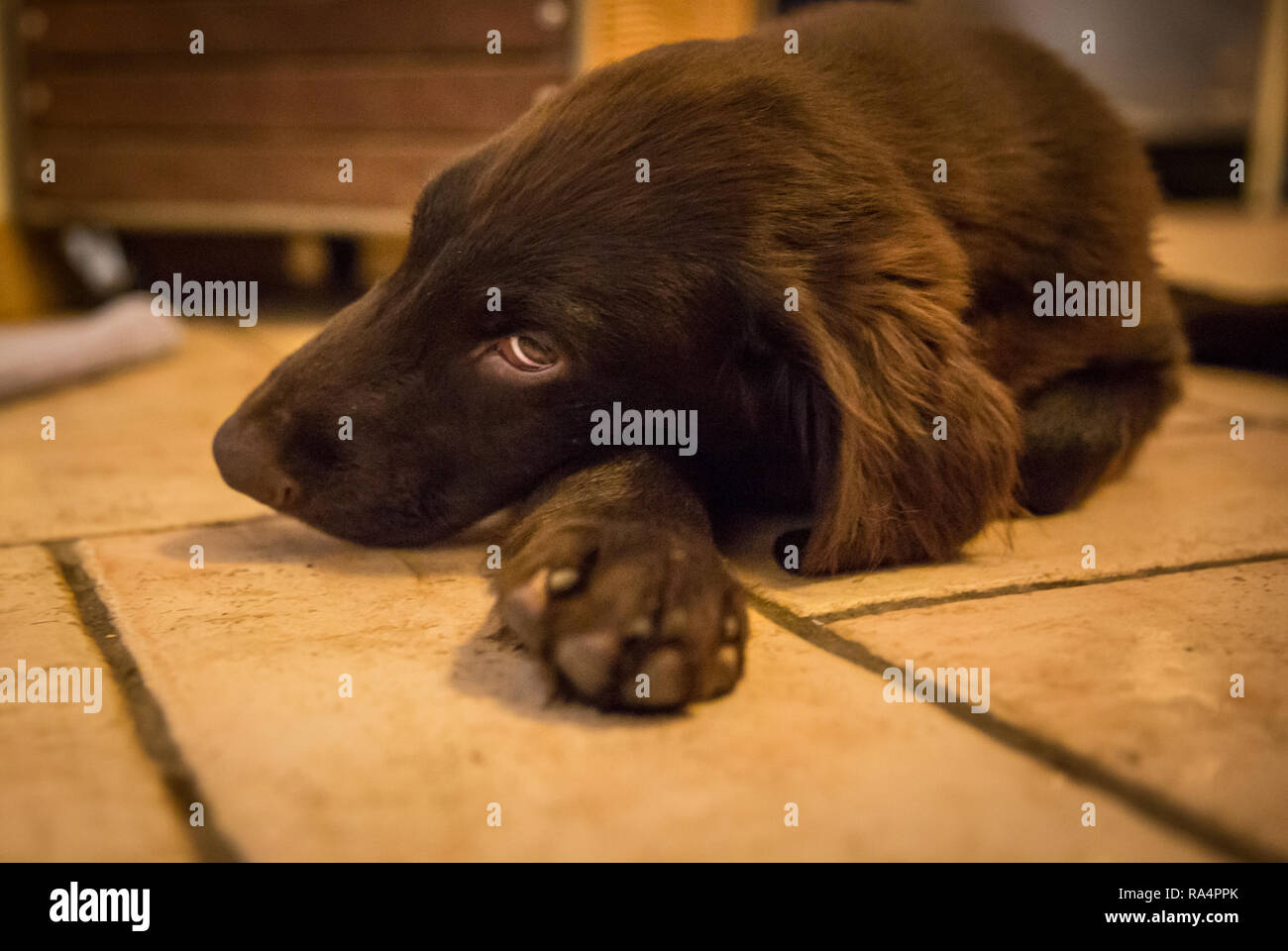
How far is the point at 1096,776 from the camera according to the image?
1023 millimetres

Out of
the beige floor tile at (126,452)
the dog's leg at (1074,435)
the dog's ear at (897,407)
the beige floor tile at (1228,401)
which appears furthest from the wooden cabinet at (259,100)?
the dog's ear at (897,407)

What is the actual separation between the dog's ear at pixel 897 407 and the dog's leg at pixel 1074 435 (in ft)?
0.93

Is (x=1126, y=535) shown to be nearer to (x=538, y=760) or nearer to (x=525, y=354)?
(x=525, y=354)

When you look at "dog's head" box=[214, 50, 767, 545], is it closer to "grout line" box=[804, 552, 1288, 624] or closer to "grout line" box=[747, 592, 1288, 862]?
"grout line" box=[804, 552, 1288, 624]

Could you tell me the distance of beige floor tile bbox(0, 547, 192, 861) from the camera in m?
0.92

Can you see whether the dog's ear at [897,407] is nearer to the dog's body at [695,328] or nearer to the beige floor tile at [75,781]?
the dog's body at [695,328]

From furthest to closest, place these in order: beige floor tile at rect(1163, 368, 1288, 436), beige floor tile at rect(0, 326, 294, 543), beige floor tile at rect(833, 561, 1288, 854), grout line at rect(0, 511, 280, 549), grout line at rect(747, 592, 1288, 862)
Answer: beige floor tile at rect(1163, 368, 1288, 436), beige floor tile at rect(0, 326, 294, 543), grout line at rect(0, 511, 280, 549), beige floor tile at rect(833, 561, 1288, 854), grout line at rect(747, 592, 1288, 862)

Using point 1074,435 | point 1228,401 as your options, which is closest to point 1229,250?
point 1228,401

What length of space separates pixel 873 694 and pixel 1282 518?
41.3 inches

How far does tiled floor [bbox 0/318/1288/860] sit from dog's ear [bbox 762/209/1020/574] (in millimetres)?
75

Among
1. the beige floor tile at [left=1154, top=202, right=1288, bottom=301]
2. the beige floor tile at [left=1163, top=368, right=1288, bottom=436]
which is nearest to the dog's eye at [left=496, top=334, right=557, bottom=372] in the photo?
the beige floor tile at [left=1163, top=368, right=1288, bottom=436]

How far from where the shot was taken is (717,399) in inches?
61.3

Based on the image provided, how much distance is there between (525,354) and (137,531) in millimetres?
739

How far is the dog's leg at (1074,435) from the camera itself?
5.95 ft
